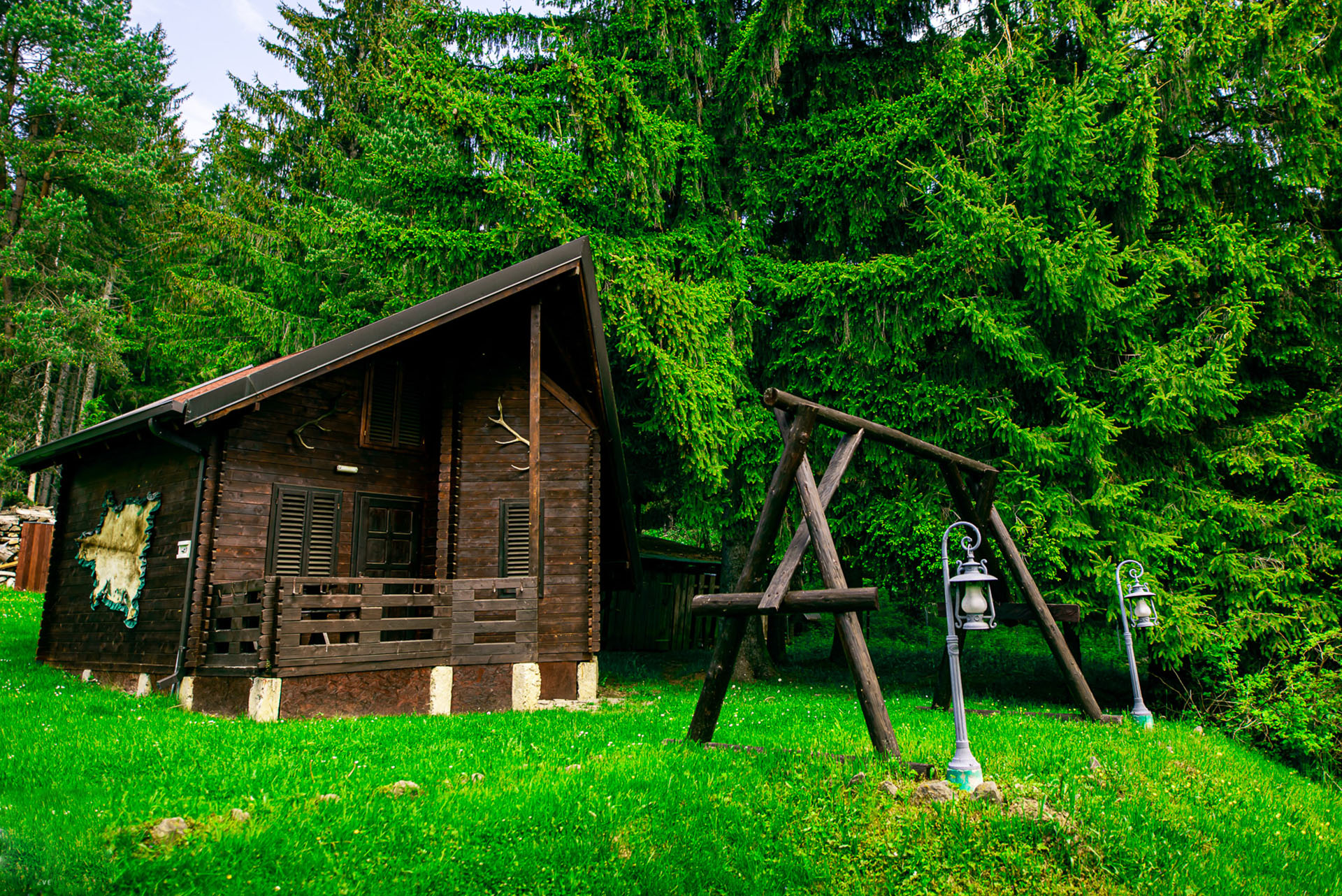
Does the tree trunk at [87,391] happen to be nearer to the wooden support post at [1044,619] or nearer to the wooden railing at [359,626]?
the wooden railing at [359,626]

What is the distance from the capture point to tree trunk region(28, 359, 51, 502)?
92.4 feet

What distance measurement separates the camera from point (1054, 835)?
5.28 meters

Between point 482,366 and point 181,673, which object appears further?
point 482,366

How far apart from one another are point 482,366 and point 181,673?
20.8ft

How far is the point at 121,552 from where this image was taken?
12.9 metres

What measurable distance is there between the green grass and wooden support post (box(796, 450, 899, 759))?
0.42 metres

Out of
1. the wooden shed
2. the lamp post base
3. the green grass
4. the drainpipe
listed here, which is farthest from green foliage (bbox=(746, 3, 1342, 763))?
the drainpipe

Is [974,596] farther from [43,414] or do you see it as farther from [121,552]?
[43,414]

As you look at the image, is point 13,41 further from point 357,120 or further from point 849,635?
point 849,635

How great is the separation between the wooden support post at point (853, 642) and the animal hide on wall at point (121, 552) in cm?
1065

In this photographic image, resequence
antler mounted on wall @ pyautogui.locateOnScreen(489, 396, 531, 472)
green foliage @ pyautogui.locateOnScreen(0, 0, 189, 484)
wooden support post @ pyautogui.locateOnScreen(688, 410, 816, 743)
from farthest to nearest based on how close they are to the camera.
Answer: green foliage @ pyautogui.locateOnScreen(0, 0, 189, 484), antler mounted on wall @ pyautogui.locateOnScreen(489, 396, 531, 472), wooden support post @ pyautogui.locateOnScreen(688, 410, 816, 743)

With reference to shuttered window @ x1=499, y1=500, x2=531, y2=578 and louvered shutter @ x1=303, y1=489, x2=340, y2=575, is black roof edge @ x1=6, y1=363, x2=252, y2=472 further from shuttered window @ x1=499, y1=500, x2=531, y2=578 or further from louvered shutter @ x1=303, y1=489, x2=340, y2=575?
shuttered window @ x1=499, y1=500, x2=531, y2=578

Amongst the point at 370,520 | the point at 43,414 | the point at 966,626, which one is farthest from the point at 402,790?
the point at 43,414

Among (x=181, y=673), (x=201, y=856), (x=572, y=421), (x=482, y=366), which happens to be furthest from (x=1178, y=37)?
(x=181, y=673)
